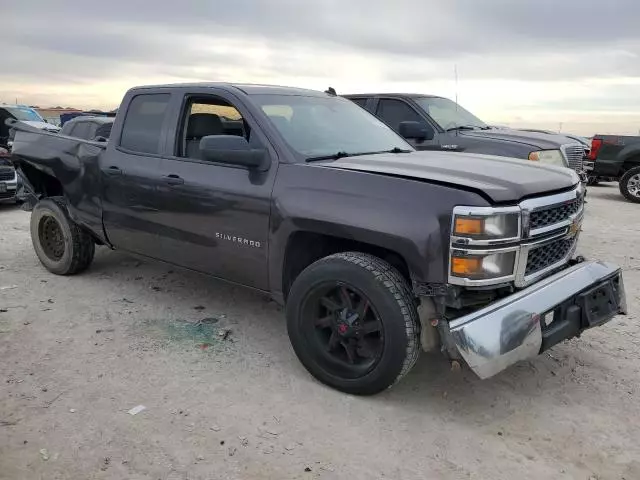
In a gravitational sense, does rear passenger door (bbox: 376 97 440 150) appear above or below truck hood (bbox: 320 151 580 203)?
above

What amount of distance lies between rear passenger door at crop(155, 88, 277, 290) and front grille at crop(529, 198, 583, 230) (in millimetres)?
1597

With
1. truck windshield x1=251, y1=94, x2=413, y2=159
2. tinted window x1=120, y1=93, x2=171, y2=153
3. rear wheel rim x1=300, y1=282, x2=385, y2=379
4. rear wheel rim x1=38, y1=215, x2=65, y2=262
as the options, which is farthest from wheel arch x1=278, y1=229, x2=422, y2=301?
rear wheel rim x1=38, y1=215, x2=65, y2=262

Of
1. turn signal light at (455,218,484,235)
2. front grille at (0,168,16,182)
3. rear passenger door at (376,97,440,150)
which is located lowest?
front grille at (0,168,16,182)

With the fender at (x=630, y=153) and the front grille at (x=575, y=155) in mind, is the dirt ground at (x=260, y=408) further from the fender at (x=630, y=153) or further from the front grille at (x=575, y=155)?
the fender at (x=630, y=153)

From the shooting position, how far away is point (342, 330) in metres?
3.38

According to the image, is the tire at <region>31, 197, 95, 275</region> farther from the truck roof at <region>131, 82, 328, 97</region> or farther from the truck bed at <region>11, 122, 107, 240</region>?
the truck roof at <region>131, 82, 328, 97</region>

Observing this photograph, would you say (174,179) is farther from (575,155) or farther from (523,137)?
(575,155)

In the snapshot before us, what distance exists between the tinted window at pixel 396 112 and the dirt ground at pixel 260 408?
4.49 meters

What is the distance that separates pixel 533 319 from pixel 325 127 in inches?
81.0

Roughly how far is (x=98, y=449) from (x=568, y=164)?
7.28 m

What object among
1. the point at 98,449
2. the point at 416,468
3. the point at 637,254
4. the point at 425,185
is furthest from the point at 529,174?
the point at 637,254

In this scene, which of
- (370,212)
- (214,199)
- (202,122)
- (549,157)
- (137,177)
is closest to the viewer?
(370,212)

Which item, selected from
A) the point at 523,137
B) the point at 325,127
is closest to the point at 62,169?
the point at 325,127

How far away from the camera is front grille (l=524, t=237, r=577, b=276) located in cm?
325
